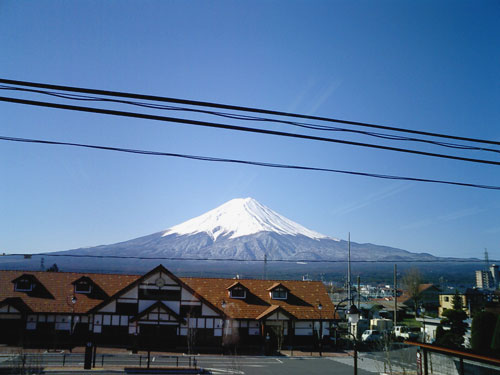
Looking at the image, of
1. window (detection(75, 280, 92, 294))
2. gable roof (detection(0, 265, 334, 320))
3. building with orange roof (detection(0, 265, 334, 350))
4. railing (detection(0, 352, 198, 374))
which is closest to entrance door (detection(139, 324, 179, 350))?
building with orange roof (detection(0, 265, 334, 350))

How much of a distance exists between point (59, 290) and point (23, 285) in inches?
116

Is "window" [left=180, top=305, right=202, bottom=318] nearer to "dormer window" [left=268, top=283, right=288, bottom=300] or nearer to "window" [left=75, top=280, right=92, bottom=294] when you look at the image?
"dormer window" [left=268, top=283, right=288, bottom=300]

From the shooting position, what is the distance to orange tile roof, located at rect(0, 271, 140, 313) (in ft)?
108

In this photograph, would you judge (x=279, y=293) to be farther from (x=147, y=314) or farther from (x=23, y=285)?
(x=23, y=285)

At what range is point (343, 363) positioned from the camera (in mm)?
28500

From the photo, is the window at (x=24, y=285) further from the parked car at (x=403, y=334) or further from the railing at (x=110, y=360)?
the parked car at (x=403, y=334)

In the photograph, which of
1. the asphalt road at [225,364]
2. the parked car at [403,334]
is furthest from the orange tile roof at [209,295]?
the parked car at [403,334]

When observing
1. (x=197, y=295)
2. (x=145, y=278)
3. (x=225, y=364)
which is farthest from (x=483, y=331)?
(x=145, y=278)

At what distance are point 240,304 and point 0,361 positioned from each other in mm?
18534

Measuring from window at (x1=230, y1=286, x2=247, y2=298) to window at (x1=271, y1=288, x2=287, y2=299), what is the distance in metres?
2.71

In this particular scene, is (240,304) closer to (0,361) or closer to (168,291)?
(168,291)

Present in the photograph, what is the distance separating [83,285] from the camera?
115 feet

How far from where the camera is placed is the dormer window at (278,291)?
37.3m

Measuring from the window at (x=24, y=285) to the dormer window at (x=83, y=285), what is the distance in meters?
3.64
